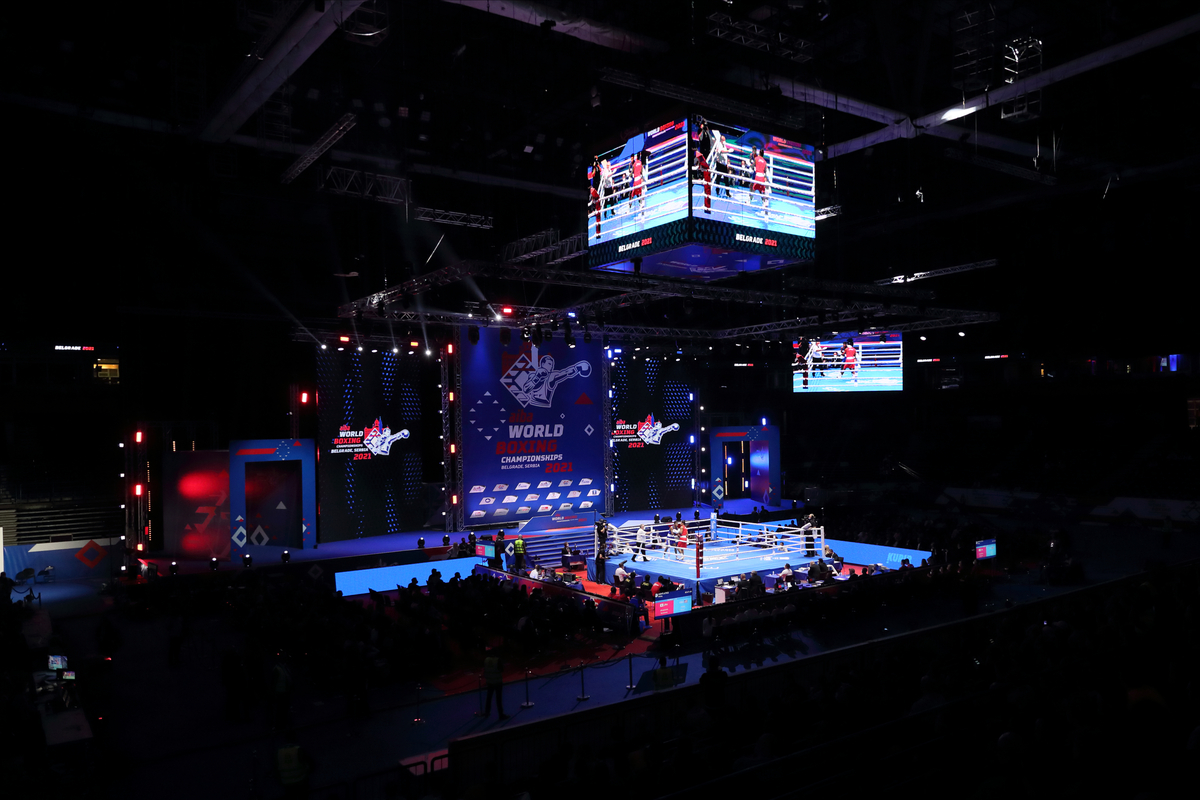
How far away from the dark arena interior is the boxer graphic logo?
0.14m

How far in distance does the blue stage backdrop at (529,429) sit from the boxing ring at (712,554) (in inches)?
151

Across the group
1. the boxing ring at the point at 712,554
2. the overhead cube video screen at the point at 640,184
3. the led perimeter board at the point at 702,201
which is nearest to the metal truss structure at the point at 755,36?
the led perimeter board at the point at 702,201

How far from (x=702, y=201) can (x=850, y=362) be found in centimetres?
1929

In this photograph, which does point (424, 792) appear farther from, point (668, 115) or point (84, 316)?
point (84, 316)

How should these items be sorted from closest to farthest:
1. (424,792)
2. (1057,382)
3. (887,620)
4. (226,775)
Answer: (424,792)
(226,775)
(887,620)
(1057,382)

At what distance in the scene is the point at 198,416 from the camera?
73.5 ft

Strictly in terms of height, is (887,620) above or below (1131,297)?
below

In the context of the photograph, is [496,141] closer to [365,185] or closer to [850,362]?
[365,185]

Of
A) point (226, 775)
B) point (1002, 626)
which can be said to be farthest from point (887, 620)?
point (226, 775)

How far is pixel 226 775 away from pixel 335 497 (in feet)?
47.1

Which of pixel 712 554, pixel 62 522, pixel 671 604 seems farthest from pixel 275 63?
pixel 62 522

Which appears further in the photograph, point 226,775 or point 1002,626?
point 1002,626

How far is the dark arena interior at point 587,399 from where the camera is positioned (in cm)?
741

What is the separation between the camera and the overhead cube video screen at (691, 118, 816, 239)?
7457 millimetres
